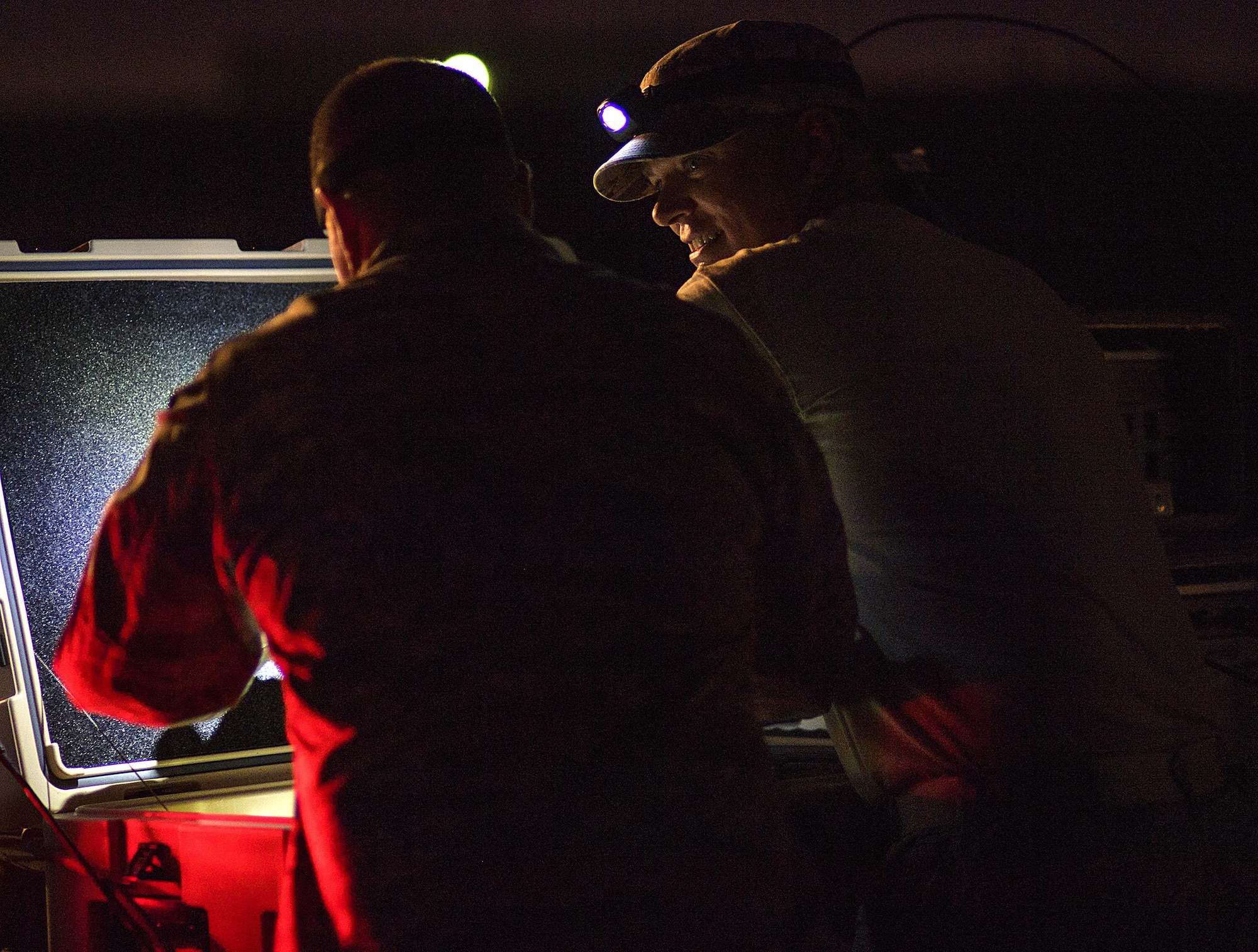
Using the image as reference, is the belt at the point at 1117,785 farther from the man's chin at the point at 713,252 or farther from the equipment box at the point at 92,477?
the equipment box at the point at 92,477

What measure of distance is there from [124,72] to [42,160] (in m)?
0.18

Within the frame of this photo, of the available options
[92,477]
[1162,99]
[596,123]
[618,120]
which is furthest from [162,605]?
[1162,99]

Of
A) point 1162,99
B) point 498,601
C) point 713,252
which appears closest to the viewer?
point 498,601

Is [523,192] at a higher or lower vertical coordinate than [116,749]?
higher

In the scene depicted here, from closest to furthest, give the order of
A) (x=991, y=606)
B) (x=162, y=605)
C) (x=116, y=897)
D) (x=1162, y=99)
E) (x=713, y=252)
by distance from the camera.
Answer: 1. (x=162, y=605)
2. (x=991, y=606)
3. (x=116, y=897)
4. (x=713, y=252)
5. (x=1162, y=99)

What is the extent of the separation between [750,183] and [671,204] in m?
0.12

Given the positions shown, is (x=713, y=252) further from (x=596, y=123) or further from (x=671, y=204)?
(x=596, y=123)

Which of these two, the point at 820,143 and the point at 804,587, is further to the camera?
the point at 820,143

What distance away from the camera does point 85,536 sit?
51.2 inches

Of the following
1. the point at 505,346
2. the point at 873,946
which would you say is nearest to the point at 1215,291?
the point at 873,946

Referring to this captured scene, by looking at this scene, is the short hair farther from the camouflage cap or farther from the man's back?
the camouflage cap

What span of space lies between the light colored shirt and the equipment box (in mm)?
688

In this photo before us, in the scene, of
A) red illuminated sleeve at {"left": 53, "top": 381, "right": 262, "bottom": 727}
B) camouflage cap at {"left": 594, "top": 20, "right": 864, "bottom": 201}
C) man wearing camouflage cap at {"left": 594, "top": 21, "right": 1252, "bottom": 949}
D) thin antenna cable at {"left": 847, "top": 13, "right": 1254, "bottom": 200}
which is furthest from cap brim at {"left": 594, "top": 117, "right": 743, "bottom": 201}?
thin antenna cable at {"left": 847, "top": 13, "right": 1254, "bottom": 200}

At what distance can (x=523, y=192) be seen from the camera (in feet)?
2.86
